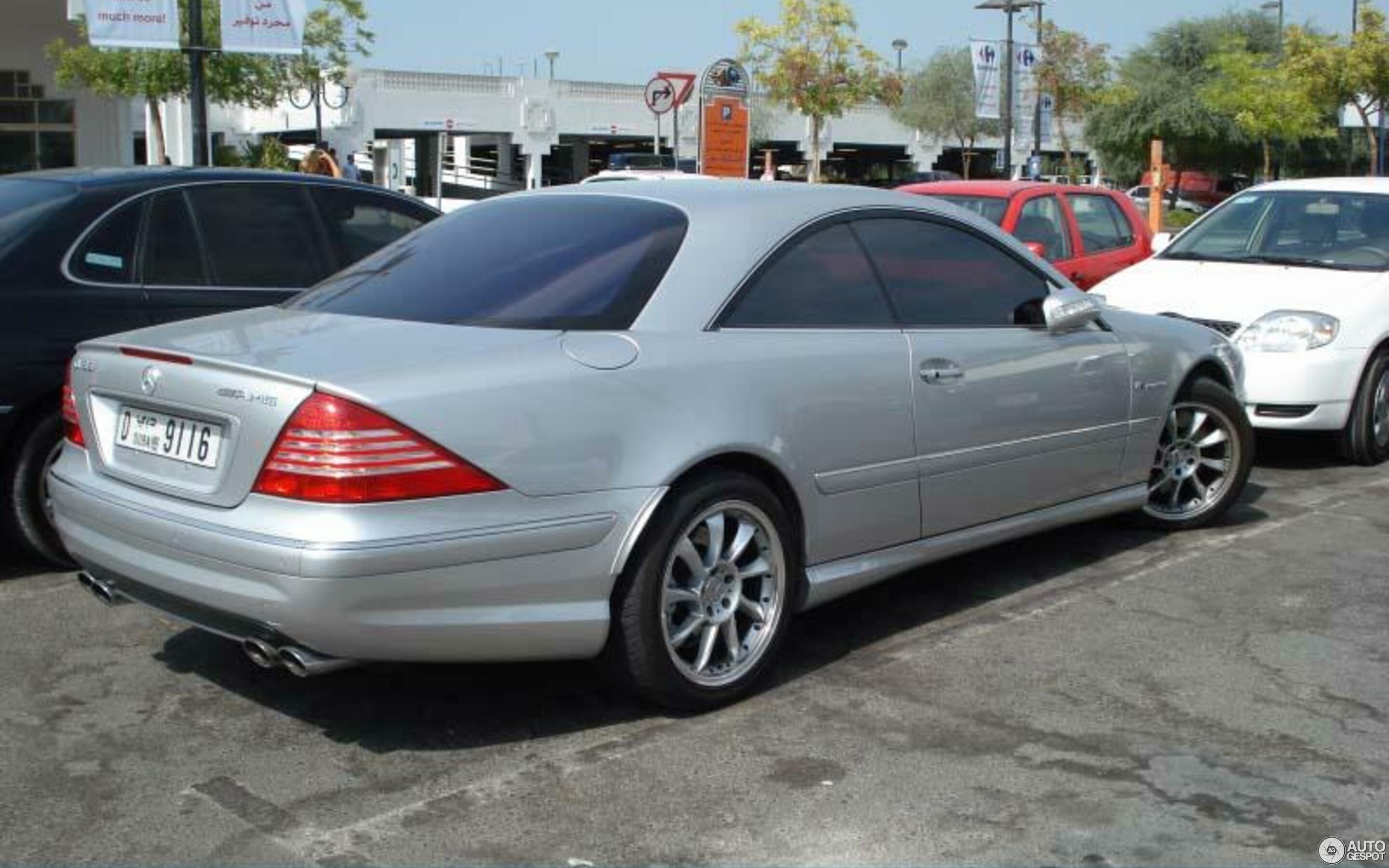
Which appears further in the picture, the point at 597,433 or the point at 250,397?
the point at 597,433

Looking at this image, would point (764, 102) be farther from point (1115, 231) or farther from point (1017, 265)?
point (1017, 265)

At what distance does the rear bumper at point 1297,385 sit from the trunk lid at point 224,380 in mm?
5131

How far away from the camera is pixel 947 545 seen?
5109 millimetres

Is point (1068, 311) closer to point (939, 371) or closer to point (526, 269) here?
point (939, 371)

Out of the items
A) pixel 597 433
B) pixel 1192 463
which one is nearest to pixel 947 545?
pixel 597 433

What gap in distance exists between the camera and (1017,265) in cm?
560

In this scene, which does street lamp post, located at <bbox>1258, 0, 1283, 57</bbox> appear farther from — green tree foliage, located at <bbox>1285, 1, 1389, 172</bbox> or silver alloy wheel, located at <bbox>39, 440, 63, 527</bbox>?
silver alloy wheel, located at <bbox>39, 440, 63, 527</bbox>

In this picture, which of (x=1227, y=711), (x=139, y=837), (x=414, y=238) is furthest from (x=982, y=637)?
(x=139, y=837)

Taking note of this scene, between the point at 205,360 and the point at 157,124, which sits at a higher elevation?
the point at 157,124

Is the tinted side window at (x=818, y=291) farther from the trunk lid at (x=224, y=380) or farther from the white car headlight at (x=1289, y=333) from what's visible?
the white car headlight at (x=1289, y=333)

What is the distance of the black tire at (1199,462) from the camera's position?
6465mm

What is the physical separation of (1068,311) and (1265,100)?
36.0 m

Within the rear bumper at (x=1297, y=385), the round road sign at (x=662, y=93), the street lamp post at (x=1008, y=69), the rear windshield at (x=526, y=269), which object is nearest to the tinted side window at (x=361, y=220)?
the rear windshield at (x=526, y=269)

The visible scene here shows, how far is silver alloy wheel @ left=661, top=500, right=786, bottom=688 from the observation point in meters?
4.21
